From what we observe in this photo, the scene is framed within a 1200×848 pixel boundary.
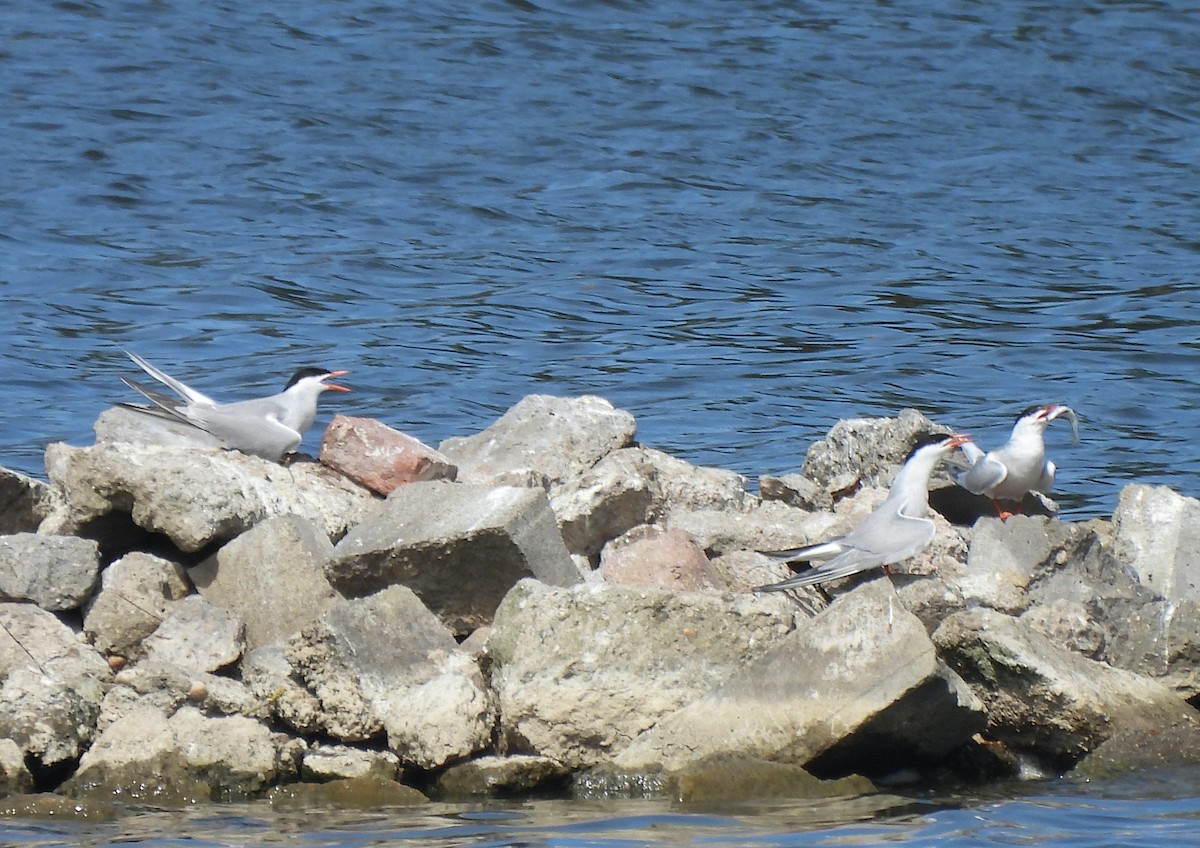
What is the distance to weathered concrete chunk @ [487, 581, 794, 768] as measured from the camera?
5.93m

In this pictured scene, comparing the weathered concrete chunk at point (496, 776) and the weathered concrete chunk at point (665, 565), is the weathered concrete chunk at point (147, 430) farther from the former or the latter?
the weathered concrete chunk at point (496, 776)

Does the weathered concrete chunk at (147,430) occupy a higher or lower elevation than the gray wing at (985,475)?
higher

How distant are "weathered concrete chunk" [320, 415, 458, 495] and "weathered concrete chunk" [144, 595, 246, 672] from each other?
116 centimetres

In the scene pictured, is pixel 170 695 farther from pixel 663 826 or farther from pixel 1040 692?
pixel 1040 692

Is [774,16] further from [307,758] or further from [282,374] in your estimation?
[307,758]

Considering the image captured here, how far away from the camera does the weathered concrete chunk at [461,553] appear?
644 cm

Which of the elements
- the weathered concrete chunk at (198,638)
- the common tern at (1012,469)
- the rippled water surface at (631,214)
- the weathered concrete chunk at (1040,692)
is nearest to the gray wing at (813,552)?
the weathered concrete chunk at (1040,692)

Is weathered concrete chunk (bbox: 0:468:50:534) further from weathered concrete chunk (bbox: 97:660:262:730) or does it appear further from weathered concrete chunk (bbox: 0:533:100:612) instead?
weathered concrete chunk (bbox: 97:660:262:730)

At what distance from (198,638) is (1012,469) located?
396cm

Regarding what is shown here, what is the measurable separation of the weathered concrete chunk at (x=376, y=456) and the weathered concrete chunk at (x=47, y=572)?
4.23 ft

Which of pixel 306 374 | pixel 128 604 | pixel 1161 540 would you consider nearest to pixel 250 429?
pixel 306 374

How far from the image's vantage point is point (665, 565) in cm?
673

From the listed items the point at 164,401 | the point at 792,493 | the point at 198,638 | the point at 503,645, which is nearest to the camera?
the point at 503,645

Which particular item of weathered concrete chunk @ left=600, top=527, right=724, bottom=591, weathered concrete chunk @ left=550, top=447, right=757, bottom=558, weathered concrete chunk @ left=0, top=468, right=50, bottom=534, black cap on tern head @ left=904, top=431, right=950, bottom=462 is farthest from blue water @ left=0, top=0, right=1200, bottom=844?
weathered concrete chunk @ left=600, top=527, right=724, bottom=591
